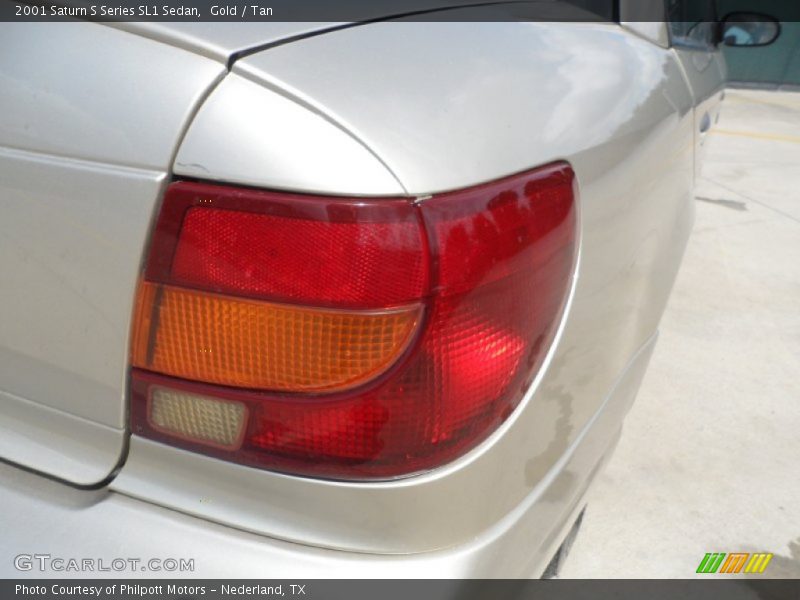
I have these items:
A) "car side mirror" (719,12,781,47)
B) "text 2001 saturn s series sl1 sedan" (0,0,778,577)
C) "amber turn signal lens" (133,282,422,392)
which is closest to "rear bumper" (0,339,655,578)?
"text 2001 saturn s series sl1 sedan" (0,0,778,577)

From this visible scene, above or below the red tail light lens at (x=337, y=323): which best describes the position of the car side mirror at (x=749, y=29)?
below

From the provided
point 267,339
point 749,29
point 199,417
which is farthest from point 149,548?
point 749,29

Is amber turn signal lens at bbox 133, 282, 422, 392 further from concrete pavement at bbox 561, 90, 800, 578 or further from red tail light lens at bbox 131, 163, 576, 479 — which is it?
concrete pavement at bbox 561, 90, 800, 578

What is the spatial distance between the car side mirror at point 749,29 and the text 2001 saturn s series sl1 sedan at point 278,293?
232cm

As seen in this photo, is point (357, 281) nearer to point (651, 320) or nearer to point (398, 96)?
point (398, 96)

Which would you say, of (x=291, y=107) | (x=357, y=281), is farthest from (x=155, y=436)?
(x=291, y=107)

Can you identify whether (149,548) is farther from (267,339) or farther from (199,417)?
(267,339)

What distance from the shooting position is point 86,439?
1.03 metres

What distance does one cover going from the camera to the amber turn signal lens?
3.00ft

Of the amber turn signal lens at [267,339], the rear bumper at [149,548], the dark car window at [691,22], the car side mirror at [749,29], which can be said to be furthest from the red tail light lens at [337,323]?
the car side mirror at [749,29]

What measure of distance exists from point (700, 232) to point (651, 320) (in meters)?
3.77

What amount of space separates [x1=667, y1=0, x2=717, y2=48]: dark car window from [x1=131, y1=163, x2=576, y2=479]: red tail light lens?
133 cm

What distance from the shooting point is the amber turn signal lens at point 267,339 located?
91cm

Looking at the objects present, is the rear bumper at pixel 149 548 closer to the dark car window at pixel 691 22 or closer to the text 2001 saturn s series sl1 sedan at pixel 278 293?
the text 2001 saturn s series sl1 sedan at pixel 278 293
